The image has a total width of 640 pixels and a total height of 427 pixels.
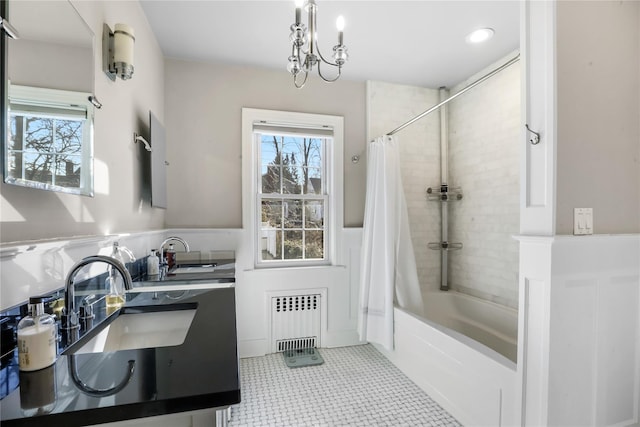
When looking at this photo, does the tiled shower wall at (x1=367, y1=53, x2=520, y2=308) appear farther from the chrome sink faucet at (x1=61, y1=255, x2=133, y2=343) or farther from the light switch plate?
the chrome sink faucet at (x1=61, y1=255, x2=133, y2=343)

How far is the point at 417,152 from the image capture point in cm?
321

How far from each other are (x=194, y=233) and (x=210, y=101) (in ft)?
3.94

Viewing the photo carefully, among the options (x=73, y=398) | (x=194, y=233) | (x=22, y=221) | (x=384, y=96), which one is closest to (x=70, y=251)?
(x=22, y=221)

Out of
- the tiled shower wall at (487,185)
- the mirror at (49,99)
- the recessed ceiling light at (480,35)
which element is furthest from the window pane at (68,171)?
the tiled shower wall at (487,185)

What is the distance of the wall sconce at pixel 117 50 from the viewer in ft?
4.86

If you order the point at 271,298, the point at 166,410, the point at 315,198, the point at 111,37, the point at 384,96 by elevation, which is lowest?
the point at 271,298

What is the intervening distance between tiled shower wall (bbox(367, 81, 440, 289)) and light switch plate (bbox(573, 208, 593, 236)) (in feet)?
5.93

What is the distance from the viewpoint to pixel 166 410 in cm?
60

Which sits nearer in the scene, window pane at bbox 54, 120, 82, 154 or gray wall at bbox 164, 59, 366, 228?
window pane at bbox 54, 120, 82, 154

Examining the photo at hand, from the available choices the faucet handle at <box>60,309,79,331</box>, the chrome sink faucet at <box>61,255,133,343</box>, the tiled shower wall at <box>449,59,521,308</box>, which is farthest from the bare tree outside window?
the tiled shower wall at <box>449,59,521,308</box>

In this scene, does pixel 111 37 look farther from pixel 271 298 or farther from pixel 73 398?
pixel 271 298

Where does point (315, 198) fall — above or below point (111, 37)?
below

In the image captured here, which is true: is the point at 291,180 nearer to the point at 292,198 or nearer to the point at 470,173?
the point at 292,198

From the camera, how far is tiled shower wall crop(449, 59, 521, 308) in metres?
2.55
